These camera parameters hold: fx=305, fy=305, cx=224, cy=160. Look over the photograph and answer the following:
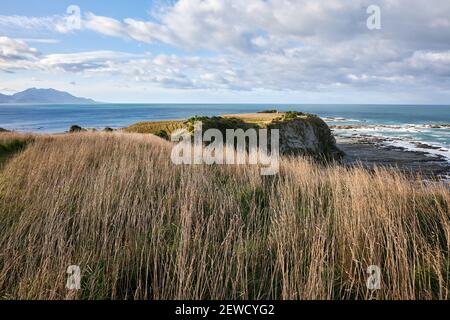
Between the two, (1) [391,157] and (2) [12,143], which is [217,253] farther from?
(1) [391,157]

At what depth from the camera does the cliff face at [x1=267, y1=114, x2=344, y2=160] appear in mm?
25797

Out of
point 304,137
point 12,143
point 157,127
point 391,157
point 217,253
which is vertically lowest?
point 391,157

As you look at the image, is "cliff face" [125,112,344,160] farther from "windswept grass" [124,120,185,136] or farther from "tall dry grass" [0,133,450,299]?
"tall dry grass" [0,133,450,299]

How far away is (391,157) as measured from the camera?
33969 millimetres

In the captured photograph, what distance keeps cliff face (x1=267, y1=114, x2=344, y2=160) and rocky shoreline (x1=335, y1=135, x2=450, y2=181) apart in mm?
3137

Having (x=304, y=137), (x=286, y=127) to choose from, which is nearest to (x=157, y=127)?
(x=286, y=127)

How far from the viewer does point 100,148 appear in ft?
35.4

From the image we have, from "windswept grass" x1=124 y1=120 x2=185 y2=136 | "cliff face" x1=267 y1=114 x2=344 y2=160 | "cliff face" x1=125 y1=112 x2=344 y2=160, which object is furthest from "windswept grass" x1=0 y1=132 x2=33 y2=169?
"cliff face" x1=267 y1=114 x2=344 y2=160

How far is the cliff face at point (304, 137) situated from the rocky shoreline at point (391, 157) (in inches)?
124

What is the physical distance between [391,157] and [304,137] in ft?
42.6

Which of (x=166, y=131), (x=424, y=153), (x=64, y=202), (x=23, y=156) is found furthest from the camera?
(x=424, y=153)
